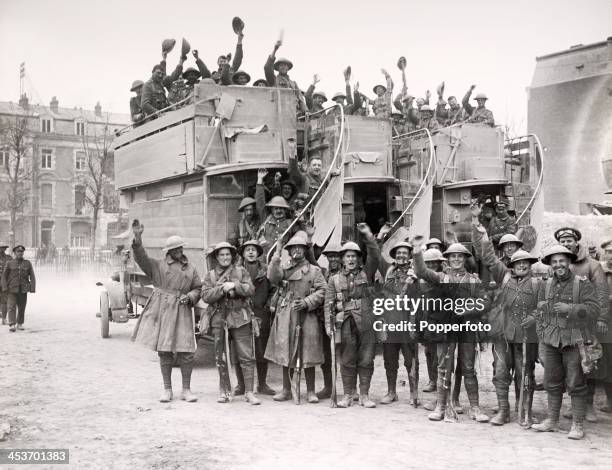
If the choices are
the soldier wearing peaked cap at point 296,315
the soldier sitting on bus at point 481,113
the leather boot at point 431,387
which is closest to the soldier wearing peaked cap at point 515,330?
the leather boot at point 431,387

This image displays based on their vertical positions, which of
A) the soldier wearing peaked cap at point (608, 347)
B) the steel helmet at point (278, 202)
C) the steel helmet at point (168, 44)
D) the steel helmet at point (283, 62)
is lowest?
the soldier wearing peaked cap at point (608, 347)

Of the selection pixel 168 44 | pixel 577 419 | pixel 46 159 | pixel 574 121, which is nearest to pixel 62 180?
pixel 46 159

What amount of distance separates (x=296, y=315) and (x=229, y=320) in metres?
0.74

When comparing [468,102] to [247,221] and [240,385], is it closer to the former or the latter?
[247,221]

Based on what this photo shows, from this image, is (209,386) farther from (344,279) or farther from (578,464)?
(578,464)

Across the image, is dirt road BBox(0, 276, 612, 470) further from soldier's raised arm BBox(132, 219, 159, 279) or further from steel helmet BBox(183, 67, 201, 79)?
steel helmet BBox(183, 67, 201, 79)

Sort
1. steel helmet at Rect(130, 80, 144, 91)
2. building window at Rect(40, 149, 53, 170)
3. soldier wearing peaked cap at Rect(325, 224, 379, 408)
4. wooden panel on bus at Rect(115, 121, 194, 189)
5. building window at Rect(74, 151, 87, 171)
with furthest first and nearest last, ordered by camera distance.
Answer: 1. building window at Rect(74, 151, 87, 171)
2. building window at Rect(40, 149, 53, 170)
3. steel helmet at Rect(130, 80, 144, 91)
4. wooden panel on bus at Rect(115, 121, 194, 189)
5. soldier wearing peaked cap at Rect(325, 224, 379, 408)

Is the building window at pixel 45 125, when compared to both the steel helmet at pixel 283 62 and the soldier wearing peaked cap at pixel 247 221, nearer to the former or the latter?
the steel helmet at pixel 283 62

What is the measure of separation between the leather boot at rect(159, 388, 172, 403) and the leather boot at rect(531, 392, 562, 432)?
378 centimetres

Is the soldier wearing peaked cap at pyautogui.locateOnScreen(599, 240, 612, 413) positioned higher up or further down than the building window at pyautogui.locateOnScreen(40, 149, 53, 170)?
further down

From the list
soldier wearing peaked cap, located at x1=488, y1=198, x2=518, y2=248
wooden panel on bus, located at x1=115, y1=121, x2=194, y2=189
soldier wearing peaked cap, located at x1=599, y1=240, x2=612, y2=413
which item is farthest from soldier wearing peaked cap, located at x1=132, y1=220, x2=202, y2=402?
soldier wearing peaked cap, located at x1=488, y1=198, x2=518, y2=248

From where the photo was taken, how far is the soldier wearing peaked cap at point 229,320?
23.7 ft

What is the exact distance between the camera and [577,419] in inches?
230

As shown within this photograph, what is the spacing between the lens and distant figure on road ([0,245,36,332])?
1261 centimetres
